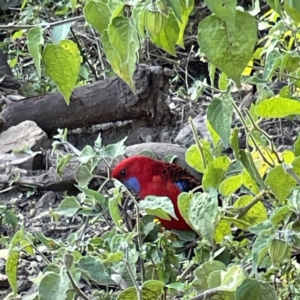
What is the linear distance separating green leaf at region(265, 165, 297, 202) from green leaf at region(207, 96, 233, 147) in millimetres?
111

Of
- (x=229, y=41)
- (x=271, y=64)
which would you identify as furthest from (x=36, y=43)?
(x=271, y=64)

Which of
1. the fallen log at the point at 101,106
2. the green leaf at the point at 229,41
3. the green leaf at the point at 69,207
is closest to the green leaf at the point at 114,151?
the green leaf at the point at 69,207

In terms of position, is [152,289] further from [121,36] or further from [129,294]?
[121,36]

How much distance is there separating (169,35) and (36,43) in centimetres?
15

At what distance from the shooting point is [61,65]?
85 cm

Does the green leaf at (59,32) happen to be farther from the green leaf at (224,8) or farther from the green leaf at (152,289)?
the green leaf at (152,289)

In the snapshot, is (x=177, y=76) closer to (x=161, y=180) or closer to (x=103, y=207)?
(x=161, y=180)

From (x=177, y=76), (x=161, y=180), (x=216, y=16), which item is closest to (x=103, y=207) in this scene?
(x=161, y=180)

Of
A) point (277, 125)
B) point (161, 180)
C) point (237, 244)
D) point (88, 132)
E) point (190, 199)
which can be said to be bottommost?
point (88, 132)

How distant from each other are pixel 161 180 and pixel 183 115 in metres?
0.96

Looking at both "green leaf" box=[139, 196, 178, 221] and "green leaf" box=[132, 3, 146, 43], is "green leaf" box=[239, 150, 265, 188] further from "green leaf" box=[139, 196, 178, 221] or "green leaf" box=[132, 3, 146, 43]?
"green leaf" box=[132, 3, 146, 43]

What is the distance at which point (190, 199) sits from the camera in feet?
3.60

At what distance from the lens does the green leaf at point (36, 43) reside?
2.80ft

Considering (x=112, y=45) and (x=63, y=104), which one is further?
(x=63, y=104)
